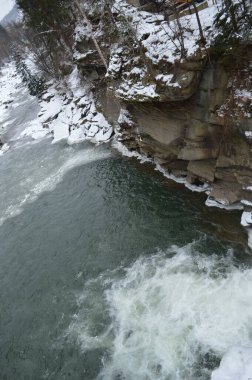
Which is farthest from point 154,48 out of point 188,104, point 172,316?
point 172,316

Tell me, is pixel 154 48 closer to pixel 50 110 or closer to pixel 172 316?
pixel 172 316

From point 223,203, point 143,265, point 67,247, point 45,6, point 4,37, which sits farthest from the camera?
point 4,37

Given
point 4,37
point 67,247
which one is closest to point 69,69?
point 67,247

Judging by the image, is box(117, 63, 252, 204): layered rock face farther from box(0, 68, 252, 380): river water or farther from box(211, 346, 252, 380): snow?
box(211, 346, 252, 380): snow

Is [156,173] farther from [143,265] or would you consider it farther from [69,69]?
[69,69]

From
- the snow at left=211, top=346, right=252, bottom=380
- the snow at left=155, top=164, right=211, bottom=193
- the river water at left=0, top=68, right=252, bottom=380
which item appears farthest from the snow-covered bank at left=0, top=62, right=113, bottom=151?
the snow at left=211, top=346, right=252, bottom=380
